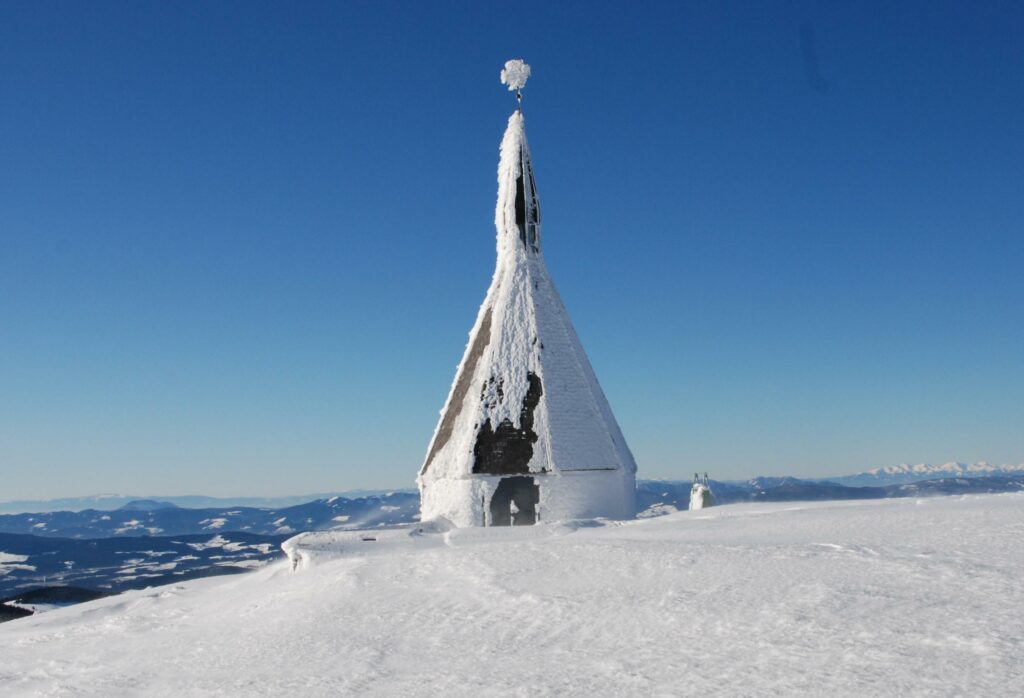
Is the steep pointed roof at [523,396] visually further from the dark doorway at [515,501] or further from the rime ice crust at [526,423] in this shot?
the dark doorway at [515,501]

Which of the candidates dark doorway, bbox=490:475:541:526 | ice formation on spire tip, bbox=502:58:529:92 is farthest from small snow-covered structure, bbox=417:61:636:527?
ice formation on spire tip, bbox=502:58:529:92

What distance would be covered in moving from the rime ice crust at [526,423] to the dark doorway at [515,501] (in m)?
0.11

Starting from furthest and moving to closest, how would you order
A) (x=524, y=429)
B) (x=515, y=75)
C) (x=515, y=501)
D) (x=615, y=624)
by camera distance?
(x=515, y=75)
(x=524, y=429)
(x=515, y=501)
(x=615, y=624)

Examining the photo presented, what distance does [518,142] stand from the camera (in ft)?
66.4

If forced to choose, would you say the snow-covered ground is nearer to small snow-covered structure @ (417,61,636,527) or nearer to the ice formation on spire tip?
small snow-covered structure @ (417,61,636,527)

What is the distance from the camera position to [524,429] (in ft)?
52.5

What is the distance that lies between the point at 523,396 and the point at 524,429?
0.80 meters

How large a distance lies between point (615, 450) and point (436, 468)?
13.1 feet

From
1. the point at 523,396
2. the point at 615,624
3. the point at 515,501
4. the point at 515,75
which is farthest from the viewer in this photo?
the point at 515,75

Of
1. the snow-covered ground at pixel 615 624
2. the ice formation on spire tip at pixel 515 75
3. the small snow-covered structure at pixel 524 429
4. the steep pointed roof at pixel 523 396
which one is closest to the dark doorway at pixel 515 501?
the small snow-covered structure at pixel 524 429

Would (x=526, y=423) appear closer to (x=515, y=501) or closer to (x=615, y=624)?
(x=515, y=501)

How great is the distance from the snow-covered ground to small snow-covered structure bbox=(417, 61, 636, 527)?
597 centimetres

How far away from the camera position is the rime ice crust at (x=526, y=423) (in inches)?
618

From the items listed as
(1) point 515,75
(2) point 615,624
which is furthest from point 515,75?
(2) point 615,624
